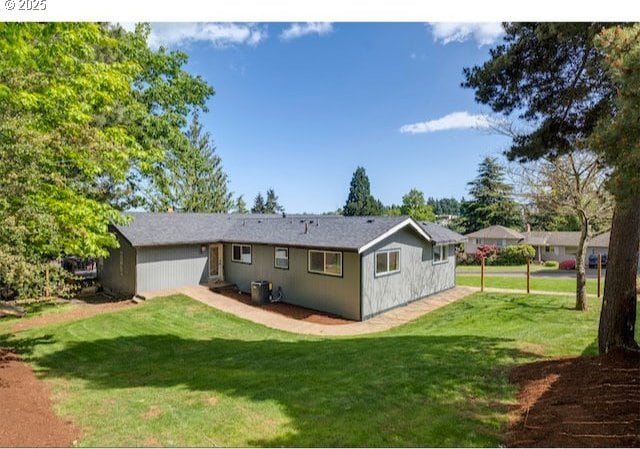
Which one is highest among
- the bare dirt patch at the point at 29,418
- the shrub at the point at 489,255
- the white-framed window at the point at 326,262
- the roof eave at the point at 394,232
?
the roof eave at the point at 394,232

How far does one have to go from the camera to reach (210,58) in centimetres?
1509

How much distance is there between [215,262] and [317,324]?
27.6ft

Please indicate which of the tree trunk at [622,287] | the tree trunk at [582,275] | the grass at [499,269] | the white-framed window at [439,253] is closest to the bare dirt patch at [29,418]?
the tree trunk at [622,287]

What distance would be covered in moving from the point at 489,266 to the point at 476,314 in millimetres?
22893

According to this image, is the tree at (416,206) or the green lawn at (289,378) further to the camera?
the tree at (416,206)

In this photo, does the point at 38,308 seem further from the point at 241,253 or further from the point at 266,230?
the point at 266,230

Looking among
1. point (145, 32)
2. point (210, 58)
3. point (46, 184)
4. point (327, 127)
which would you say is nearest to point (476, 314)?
point (46, 184)

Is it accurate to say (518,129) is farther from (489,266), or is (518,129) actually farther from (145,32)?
(489,266)

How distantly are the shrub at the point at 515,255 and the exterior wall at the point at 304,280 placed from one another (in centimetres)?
2613

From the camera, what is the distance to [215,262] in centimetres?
1942

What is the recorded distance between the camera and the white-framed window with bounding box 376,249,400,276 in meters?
14.1

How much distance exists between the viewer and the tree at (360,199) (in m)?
50.4

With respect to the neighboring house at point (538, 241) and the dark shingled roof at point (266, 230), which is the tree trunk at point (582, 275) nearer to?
the dark shingled roof at point (266, 230)
